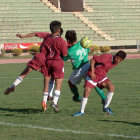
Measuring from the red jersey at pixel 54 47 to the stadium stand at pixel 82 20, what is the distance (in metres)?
31.0

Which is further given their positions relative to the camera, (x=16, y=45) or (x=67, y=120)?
(x=16, y=45)

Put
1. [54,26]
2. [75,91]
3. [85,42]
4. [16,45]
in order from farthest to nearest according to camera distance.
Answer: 1. [16,45]
2. [75,91]
3. [85,42]
4. [54,26]

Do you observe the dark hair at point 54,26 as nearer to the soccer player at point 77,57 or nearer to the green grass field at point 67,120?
the soccer player at point 77,57

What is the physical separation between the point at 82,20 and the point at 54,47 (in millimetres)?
36053

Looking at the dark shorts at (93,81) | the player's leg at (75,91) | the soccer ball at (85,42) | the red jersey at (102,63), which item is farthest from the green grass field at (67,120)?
the soccer ball at (85,42)

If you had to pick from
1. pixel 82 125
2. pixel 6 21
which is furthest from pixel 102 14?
pixel 82 125

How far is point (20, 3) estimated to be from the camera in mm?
44938

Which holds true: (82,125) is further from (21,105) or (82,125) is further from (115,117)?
(21,105)

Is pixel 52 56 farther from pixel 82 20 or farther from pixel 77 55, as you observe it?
pixel 82 20

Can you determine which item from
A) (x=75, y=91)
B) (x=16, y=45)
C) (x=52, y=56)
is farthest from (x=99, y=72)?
(x=16, y=45)

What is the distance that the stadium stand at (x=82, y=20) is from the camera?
42.2m

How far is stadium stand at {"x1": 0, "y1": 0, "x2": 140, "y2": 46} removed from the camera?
42231 mm

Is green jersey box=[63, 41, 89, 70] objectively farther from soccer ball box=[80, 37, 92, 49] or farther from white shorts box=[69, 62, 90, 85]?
soccer ball box=[80, 37, 92, 49]

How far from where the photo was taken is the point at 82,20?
45.5 meters
